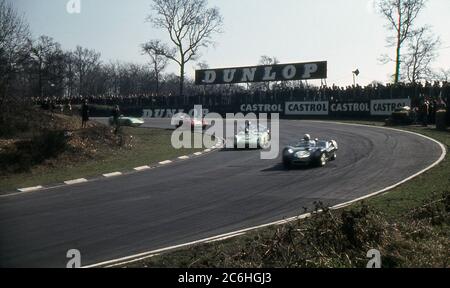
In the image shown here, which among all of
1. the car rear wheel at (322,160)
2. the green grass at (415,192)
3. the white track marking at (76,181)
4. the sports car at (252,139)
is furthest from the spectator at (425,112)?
the white track marking at (76,181)

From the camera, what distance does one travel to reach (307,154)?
63.0ft

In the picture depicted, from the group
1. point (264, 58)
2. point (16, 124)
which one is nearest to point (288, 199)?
point (16, 124)

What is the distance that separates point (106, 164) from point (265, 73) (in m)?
32.6

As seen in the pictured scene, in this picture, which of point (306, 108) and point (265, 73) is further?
point (265, 73)

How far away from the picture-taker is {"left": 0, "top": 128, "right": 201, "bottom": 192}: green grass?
726 inches

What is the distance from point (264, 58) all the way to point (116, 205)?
106679 millimetres

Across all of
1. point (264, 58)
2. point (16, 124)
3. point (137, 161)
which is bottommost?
point (137, 161)

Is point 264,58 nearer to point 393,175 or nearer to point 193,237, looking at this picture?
point 393,175

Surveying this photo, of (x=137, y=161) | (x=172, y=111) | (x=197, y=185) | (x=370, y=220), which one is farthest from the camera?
(x=172, y=111)

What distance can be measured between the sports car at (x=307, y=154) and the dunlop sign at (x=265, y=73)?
29.4 m

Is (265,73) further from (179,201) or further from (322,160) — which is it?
(179,201)

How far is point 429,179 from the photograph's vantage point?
14875 mm

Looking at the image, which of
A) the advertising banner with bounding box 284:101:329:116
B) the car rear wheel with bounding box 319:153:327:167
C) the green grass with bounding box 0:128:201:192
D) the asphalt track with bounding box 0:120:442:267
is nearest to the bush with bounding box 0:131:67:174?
the green grass with bounding box 0:128:201:192

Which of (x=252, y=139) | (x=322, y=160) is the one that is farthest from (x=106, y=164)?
(x=322, y=160)
